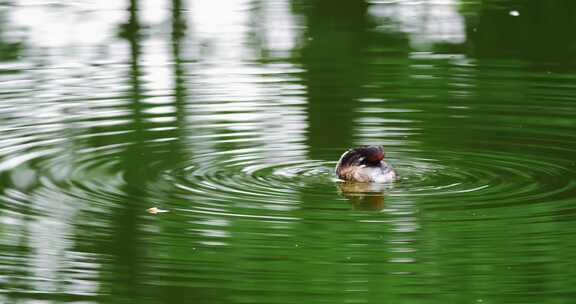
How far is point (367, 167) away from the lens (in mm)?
12367

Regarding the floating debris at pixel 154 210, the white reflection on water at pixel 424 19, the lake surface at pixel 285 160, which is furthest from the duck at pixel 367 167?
the white reflection on water at pixel 424 19

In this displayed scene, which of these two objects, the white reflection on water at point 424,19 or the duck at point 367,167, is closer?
the duck at point 367,167

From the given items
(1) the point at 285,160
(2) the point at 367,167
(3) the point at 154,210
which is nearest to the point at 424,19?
(1) the point at 285,160

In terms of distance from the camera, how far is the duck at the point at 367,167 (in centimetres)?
1229

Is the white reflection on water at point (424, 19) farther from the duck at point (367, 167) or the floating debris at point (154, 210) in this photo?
the floating debris at point (154, 210)

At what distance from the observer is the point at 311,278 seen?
977 centimetres

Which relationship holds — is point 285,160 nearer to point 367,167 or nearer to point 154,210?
point 367,167

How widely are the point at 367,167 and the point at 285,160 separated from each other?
113 cm

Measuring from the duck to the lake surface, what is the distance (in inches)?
4.6

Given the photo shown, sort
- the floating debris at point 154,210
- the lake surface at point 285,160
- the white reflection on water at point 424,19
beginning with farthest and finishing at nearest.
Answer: the white reflection on water at point 424,19
the floating debris at point 154,210
the lake surface at point 285,160

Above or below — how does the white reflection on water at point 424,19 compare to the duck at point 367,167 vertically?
above

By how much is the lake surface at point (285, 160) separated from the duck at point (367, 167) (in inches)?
4.6

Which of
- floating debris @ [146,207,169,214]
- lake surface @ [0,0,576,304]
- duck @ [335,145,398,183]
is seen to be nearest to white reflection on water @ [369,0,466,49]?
lake surface @ [0,0,576,304]

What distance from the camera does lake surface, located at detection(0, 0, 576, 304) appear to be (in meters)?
9.88
